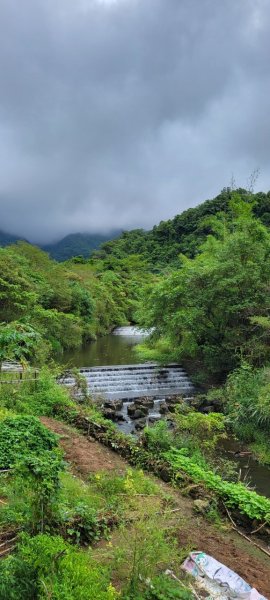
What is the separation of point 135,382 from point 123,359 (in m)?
6.72

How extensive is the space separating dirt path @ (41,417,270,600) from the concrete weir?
6816 mm

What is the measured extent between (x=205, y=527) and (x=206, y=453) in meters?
3.92

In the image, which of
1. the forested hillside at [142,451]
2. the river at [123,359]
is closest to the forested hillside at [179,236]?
the river at [123,359]

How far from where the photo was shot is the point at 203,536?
5.36 metres

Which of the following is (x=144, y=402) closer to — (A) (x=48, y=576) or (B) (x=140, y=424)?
(B) (x=140, y=424)

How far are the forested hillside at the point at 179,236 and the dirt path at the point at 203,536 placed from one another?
4337 cm

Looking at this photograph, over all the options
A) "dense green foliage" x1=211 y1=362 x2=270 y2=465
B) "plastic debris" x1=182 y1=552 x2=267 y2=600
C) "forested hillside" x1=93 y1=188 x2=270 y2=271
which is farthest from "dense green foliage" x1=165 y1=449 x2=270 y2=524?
"forested hillside" x1=93 y1=188 x2=270 y2=271

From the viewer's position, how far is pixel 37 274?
2317 cm

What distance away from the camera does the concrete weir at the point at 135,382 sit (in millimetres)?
15039

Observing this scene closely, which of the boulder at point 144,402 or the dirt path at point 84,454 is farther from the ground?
the dirt path at point 84,454

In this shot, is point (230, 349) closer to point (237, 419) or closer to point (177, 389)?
point (177, 389)

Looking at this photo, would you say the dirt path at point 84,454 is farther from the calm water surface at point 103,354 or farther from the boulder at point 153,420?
the calm water surface at point 103,354

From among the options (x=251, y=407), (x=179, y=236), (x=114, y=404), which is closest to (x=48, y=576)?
(x=251, y=407)

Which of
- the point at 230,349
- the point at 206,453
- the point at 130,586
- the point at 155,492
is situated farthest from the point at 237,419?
the point at 130,586
